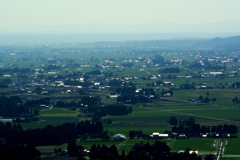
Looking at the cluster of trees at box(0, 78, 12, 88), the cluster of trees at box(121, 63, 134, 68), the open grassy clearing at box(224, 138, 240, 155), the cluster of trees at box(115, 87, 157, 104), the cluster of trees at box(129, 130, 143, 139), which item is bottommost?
the cluster of trees at box(121, 63, 134, 68)

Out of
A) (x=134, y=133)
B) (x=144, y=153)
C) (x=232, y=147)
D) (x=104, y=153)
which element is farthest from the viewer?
(x=134, y=133)

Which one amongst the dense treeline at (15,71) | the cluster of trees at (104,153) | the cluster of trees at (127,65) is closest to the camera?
the cluster of trees at (104,153)

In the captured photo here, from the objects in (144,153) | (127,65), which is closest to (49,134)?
(144,153)

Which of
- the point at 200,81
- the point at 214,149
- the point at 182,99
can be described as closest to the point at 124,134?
the point at 214,149

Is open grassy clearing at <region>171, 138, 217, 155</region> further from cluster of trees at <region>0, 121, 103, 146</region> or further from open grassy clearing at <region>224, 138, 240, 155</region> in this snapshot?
cluster of trees at <region>0, 121, 103, 146</region>

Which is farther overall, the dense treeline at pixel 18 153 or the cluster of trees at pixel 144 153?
the cluster of trees at pixel 144 153

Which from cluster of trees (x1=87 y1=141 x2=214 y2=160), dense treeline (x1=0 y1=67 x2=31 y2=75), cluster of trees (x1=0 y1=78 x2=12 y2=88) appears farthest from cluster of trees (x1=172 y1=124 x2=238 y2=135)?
dense treeline (x1=0 y1=67 x2=31 y2=75)

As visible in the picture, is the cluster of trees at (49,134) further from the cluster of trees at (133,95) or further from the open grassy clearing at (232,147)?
the cluster of trees at (133,95)

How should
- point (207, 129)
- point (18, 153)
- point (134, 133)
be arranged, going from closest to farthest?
point (18, 153) < point (134, 133) < point (207, 129)

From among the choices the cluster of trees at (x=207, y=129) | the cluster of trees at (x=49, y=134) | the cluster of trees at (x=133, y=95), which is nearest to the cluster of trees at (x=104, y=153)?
the cluster of trees at (x=49, y=134)

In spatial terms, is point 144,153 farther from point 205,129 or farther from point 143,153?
point 205,129
